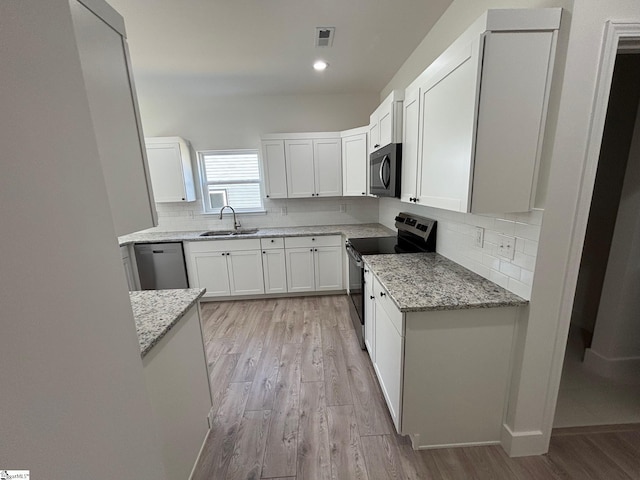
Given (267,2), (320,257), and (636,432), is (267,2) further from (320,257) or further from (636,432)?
(636,432)

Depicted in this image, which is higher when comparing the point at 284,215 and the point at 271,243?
the point at 284,215

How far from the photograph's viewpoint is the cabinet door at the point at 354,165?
3.19 m

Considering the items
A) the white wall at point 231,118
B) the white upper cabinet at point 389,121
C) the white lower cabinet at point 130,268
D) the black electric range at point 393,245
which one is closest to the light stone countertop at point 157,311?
the black electric range at point 393,245

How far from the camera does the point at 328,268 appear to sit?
360cm

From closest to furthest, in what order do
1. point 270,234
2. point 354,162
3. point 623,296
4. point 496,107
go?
1. point 496,107
2. point 623,296
3. point 354,162
4. point 270,234

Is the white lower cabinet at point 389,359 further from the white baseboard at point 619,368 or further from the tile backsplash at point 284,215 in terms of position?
the tile backsplash at point 284,215

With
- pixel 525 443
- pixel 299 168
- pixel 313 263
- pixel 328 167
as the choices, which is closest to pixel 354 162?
pixel 328 167

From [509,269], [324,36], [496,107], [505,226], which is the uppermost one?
[324,36]

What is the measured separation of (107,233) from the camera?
691 millimetres

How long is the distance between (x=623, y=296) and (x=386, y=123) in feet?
7.15

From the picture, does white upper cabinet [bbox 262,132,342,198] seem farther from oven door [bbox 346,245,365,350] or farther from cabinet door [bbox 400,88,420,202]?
cabinet door [bbox 400,88,420,202]

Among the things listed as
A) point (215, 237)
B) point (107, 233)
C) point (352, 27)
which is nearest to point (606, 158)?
point (352, 27)

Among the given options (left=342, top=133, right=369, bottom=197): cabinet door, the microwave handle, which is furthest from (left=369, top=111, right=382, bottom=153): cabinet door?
the microwave handle

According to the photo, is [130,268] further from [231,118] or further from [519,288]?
[519,288]
